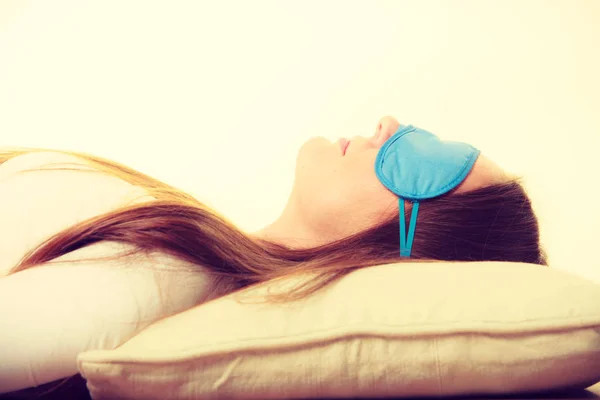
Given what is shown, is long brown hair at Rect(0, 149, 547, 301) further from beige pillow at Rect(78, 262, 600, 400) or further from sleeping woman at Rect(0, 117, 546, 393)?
beige pillow at Rect(78, 262, 600, 400)

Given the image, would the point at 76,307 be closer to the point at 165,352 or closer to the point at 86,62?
the point at 165,352

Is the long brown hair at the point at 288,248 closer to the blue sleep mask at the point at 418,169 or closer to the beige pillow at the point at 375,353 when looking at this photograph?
the blue sleep mask at the point at 418,169

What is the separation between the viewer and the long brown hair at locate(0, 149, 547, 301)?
0.78 m

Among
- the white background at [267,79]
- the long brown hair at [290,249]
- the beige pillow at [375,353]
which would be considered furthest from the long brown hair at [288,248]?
the white background at [267,79]

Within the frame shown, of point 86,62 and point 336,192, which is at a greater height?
point 86,62

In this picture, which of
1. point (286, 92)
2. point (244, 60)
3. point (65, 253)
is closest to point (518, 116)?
point (286, 92)

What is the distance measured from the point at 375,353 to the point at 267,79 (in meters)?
1.27

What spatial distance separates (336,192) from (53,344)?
576mm

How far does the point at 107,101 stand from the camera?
1.69m

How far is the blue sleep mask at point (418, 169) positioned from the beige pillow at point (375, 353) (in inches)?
14.8

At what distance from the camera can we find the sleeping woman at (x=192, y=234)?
0.60 metres

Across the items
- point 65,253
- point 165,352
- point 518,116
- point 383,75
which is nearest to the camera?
point 165,352

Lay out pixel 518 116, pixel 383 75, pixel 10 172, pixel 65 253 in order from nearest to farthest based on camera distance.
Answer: pixel 65 253, pixel 10 172, pixel 518 116, pixel 383 75

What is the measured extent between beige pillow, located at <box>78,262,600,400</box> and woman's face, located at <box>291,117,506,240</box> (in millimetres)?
397
